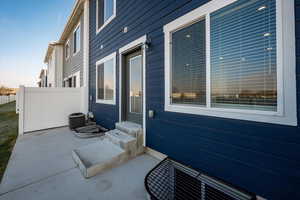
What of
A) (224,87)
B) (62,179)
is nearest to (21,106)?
(62,179)

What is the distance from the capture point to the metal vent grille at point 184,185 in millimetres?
1687

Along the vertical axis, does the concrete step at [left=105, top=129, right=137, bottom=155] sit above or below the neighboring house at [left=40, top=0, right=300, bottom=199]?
below

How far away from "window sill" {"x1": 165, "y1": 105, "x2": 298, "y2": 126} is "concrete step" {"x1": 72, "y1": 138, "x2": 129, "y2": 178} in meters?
1.48

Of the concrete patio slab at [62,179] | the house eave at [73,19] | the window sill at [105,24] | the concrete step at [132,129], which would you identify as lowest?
the concrete patio slab at [62,179]

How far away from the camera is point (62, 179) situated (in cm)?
211

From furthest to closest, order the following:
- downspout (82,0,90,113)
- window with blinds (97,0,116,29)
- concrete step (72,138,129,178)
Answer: downspout (82,0,90,113)
window with blinds (97,0,116,29)
concrete step (72,138,129,178)

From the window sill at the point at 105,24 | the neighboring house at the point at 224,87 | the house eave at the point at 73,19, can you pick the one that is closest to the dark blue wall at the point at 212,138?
the neighboring house at the point at 224,87

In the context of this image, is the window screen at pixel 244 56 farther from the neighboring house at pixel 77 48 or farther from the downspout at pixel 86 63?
the neighboring house at pixel 77 48

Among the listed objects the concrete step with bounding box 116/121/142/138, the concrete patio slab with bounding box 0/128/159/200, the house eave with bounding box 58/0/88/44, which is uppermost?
the house eave with bounding box 58/0/88/44

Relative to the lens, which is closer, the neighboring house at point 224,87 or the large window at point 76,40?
the neighboring house at point 224,87

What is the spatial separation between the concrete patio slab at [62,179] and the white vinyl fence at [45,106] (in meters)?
2.20

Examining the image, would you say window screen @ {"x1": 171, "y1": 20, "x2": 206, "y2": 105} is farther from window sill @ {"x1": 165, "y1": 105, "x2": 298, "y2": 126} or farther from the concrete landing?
the concrete landing

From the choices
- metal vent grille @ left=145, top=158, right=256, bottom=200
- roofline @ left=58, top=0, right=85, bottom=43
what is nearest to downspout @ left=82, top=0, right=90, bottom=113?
roofline @ left=58, top=0, right=85, bottom=43

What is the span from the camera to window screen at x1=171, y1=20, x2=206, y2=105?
2039 millimetres
